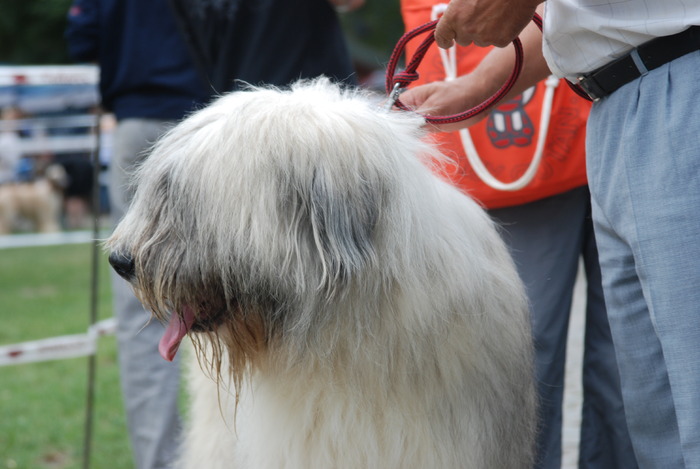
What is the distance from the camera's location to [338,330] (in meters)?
1.98

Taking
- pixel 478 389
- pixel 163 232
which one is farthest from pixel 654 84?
pixel 163 232

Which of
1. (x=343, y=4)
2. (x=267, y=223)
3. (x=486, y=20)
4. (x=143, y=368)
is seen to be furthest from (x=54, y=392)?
(x=486, y=20)

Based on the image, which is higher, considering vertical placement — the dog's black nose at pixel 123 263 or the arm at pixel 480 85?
the arm at pixel 480 85

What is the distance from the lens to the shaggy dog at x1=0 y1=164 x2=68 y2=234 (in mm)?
15109

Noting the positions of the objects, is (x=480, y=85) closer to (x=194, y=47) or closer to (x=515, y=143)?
(x=515, y=143)

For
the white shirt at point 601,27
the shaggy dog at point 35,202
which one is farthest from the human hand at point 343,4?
the shaggy dog at point 35,202

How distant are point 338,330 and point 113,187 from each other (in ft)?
6.79

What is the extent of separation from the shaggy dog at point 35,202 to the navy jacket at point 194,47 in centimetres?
1237

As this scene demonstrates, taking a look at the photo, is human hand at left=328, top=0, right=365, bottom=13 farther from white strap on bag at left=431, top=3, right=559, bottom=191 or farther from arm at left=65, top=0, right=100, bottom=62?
arm at left=65, top=0, right=100, bottom=62

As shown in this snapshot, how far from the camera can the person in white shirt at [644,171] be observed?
163 centimetres

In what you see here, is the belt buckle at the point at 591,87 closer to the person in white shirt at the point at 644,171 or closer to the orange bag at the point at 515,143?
the person in white shirt at the point at 644,171

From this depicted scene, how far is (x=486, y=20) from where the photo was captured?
6.00 feet

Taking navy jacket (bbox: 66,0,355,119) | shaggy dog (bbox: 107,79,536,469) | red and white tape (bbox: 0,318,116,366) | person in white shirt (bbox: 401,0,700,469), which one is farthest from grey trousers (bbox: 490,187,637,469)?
red and white tape (bbox: 0,318,116,366)

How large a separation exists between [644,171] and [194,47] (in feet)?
7.12
